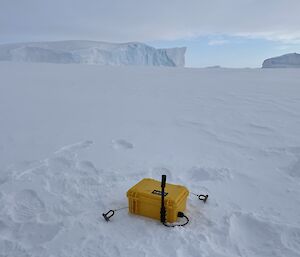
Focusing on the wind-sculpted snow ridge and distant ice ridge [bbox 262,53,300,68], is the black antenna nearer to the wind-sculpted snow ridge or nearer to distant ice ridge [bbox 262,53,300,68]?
the wind-sculpted snow ridge

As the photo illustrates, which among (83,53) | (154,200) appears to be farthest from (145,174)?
(83,53)

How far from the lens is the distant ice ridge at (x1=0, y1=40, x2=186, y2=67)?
25.7m

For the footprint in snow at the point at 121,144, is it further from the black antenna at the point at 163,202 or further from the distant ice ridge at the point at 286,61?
the distant ice ridge at the point at 286,61

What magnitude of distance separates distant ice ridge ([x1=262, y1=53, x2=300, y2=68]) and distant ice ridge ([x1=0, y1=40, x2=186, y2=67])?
36.9 ft

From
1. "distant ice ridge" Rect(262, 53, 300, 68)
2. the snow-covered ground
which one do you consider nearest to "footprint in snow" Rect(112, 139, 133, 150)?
the snow-covered ground

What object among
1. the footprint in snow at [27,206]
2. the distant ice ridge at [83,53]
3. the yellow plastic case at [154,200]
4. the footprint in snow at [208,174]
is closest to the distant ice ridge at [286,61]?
the distant ice ridge at [83,53]

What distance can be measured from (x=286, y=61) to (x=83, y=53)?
65.2 feet

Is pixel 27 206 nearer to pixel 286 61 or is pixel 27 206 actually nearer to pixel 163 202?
pixel 163 202

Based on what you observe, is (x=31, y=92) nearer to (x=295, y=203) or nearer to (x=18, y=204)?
(x=18, y=204)

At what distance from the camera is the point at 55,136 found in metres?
4.03

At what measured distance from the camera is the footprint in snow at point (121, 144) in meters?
3.63

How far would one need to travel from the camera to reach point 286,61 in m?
29.0

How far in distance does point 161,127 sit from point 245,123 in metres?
1.33

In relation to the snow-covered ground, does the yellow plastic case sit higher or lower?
higher
